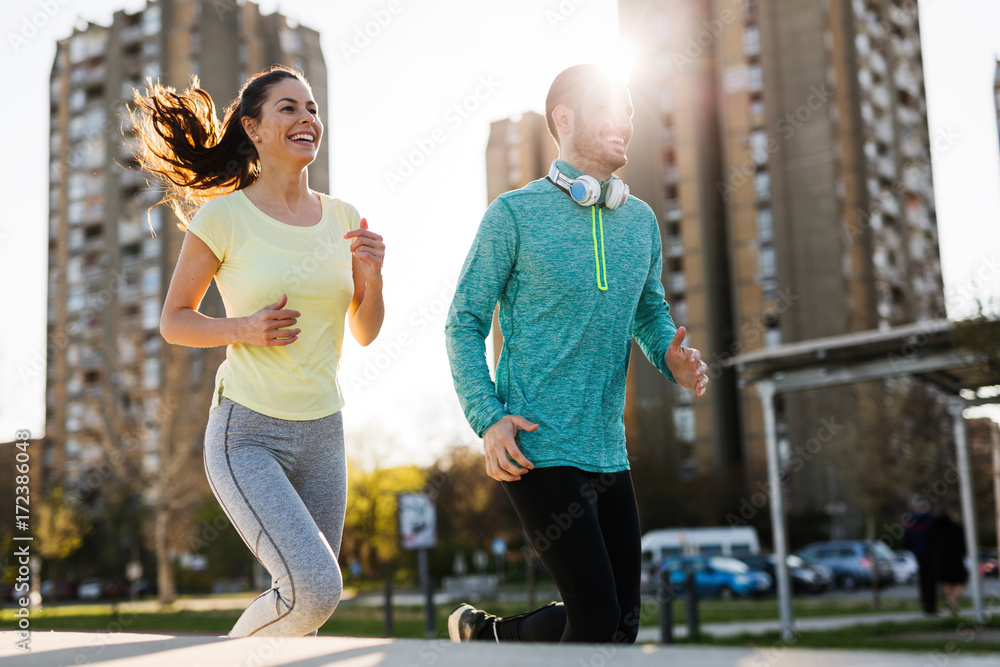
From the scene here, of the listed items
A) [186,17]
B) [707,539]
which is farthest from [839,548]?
[186,17]

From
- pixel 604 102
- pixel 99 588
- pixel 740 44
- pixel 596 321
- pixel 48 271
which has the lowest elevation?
pixel 99 588

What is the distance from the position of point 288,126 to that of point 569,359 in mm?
1387

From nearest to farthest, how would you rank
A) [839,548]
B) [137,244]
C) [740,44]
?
[839,548] → [740,44] → [137,244]

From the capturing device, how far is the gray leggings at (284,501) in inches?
115

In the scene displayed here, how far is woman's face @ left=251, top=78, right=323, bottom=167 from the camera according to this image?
3.54 m

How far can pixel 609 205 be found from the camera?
3.22m

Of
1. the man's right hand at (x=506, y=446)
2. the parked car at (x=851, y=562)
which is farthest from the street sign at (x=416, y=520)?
the man's right hand at (x=506, y=446)

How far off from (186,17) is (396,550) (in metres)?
37.4

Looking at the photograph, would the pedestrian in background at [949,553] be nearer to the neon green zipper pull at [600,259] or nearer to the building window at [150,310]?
the neon green zipper pull at [600,259]

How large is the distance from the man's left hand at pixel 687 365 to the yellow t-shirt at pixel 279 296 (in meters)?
1.13

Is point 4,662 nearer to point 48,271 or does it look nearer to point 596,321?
point 596,321

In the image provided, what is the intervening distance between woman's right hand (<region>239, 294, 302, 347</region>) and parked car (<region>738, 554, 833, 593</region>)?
2695 centimetres

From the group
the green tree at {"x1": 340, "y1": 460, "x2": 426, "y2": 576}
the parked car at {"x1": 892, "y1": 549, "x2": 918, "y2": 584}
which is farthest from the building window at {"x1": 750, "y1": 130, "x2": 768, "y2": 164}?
the parked car at {"x1": 892, "y1": 549, "x2": 918, "y2": 584}

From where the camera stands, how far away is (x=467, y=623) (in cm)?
326
